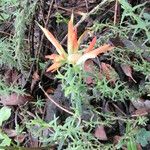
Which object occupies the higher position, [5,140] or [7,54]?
[7,54]

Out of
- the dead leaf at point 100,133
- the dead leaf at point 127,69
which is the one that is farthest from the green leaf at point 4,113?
the dead leaf at point 127,69

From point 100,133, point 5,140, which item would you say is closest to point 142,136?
point 100,133

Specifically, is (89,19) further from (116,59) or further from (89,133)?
(89,133)

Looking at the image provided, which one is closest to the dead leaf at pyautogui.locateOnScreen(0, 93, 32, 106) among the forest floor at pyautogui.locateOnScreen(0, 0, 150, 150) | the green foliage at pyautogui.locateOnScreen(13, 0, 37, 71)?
the forest floor at pyautogui.locateOnScreen(0, 0, 150, 150)

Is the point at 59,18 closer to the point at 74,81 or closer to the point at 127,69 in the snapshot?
the point at 127,69

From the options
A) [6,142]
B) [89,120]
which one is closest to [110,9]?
[89,120]

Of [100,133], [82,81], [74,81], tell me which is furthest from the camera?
[100,133]

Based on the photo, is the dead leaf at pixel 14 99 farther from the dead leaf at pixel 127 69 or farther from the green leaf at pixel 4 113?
the dead leaf at pixel 127 69
